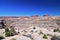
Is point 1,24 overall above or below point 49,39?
above

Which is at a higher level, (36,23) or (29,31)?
(36,23)

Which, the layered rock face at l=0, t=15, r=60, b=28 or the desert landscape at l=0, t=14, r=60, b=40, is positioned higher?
the layered rock face at l=0, t=15, r=60, b=28

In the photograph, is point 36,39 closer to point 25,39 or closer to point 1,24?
point 25,39

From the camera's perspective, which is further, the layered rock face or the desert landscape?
the layered rock face

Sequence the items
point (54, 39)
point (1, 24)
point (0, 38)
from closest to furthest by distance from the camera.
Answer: point (0, 38) → point (54, 39) → point (1, 24)

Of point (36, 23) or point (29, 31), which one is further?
point (36, 23)

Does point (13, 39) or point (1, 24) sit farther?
point (1, 24)

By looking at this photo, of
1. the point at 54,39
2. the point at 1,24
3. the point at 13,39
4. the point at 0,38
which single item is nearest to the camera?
the point at 13,39

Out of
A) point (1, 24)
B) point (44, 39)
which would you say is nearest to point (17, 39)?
point (44, 39)

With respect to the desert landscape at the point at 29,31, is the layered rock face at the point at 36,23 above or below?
above

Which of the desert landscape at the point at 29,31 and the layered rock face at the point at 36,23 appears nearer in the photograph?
the desert landscape at the point at 29,31

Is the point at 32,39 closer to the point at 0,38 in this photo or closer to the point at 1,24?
the point at 0,38
